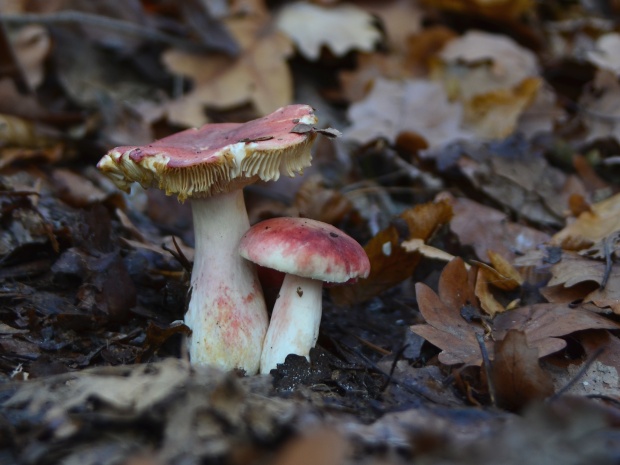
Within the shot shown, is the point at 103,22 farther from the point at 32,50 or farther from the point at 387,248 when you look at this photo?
the point at 387,248

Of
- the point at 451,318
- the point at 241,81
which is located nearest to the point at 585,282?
the point at 451,318

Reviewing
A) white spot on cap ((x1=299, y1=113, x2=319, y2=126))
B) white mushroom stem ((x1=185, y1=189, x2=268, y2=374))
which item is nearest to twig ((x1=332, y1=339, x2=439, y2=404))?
white mushroom stem ((x1=185, y1=189, x2=268, y2=374))

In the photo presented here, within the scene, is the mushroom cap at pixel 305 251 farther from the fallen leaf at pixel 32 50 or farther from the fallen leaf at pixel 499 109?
the fallen leaf at pixel 32 50

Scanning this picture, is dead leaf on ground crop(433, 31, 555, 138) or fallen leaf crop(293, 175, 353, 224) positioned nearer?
fallen leaf crop(293, 175, 353, 224)

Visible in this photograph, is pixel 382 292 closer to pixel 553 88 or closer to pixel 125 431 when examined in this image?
pixel 125 431

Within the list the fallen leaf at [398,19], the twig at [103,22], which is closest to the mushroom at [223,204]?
the twig at [103,22]

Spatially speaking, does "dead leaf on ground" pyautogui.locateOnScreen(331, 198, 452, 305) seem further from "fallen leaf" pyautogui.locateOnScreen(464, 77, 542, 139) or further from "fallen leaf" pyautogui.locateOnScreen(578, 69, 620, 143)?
"fallen leaf" pyautogui.locateOnScreen(578, 69, 620, 143)
